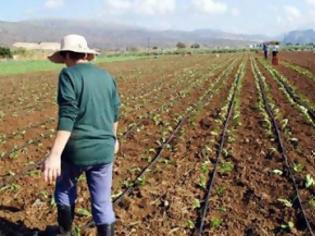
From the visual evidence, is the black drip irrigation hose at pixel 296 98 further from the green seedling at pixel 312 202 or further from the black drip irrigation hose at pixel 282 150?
the green seedling at pixel 312 202

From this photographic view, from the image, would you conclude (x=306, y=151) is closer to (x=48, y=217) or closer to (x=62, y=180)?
(x=48, y=217)

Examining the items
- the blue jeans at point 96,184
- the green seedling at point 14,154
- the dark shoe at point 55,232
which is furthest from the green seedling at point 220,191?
the green seedling at point 14,154

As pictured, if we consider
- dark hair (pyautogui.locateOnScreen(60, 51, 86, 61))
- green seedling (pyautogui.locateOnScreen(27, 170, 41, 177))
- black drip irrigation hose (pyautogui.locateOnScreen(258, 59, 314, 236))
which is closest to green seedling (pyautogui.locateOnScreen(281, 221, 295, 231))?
black drip irrigation hose (pyautogui.locateOnScreen(258, 59, 314, 236))

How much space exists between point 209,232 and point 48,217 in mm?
1811

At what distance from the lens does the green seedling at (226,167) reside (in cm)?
863

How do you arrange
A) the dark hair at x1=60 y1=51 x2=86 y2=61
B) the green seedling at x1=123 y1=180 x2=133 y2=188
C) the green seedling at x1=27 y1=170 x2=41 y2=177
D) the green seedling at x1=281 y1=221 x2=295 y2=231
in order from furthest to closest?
the green seedling at x1=27 y1=170 x2=41 y2=177
the green seedling at x1=123 y1=180 x2=133 y2=188
the green seedling at x1=281 y1=221 x2=295 y2=231
the dark hair at x1=60 y1=51 x2=86 y2=61

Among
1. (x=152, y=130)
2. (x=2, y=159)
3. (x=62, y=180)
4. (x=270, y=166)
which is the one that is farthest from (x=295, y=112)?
(x=62, y=180)

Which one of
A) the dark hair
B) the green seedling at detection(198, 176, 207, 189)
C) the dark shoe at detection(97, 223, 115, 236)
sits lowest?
the green seedling at detection(198, 176, 207, 189)

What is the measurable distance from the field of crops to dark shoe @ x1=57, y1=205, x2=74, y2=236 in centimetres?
67

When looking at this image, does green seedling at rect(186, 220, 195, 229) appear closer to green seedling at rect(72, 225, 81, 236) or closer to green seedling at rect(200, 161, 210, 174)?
green seedling at rect(72, 225, 81, 236)

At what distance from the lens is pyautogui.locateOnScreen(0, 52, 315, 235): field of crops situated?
21.4ft

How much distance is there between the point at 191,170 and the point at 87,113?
13.9 feet

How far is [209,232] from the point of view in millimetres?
6188

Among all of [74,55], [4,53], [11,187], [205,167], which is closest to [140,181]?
[205,167]
